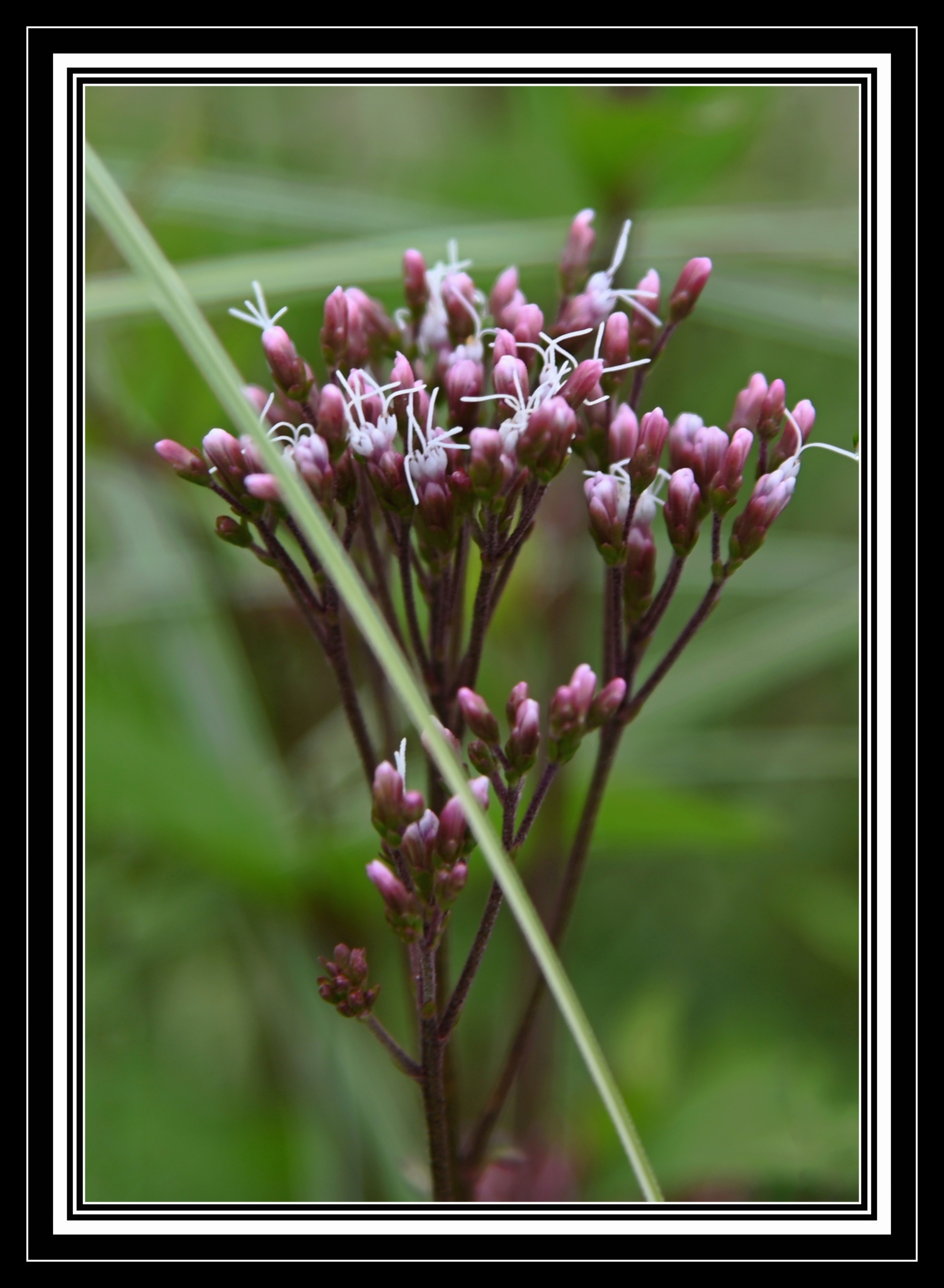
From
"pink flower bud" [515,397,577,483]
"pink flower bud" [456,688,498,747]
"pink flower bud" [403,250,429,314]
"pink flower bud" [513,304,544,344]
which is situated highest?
"pink flower bud" [403,250,429,314]

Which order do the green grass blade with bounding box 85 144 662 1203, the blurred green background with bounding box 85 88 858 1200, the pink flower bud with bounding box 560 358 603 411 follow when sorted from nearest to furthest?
the green grass blade with bounding box 85 144 662 1203 < the pink flower bud with bounding box 560 358 603 411 < the blurred green background with bounding box 85 88 858 1200

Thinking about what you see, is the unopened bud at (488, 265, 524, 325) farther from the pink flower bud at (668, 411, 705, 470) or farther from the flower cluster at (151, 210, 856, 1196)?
the pink flower bud at (668, 411, 705, 470)

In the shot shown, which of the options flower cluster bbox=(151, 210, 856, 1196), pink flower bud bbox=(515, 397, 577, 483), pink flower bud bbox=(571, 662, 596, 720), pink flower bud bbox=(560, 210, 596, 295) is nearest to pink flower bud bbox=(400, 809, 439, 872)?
flower cluster bbox=(151, 210, 856, 1196)

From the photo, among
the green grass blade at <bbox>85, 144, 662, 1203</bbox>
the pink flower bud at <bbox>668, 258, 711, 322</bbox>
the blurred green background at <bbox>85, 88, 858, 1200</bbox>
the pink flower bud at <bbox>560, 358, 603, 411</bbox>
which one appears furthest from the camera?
the blurred green background at <bbox>85, 88, 858, 1200</bbox>

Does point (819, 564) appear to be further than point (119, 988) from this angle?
Yes
